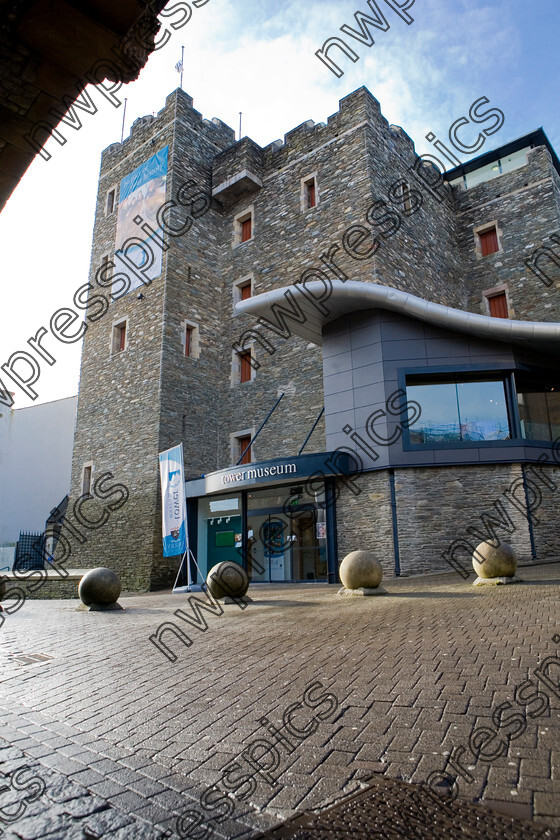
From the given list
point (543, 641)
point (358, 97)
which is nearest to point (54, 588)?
point (543, 641)

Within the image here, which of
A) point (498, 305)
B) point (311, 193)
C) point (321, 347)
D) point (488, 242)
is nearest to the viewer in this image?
point (321, 347)

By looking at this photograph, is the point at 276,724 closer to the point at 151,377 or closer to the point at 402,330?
the point at 402,330

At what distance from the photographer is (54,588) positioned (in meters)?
16.6

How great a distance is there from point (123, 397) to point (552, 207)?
18021 millimetres

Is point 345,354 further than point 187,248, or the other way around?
point 187,248

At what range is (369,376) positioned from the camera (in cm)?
1485

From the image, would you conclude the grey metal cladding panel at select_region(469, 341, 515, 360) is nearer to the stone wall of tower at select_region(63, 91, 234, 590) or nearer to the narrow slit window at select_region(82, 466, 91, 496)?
the stone wall of tower at select_region(63, 91, 234, 590)

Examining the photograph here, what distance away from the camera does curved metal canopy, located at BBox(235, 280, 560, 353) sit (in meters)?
13.5

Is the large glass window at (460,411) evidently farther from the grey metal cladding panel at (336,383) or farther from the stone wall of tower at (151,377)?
the stone wall of tower at (151,377)

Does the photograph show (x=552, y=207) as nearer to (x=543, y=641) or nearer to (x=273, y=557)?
(x=273, y=557)

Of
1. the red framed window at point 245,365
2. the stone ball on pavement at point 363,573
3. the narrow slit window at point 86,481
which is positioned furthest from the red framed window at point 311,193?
the stone ball on pavement at point 363,573

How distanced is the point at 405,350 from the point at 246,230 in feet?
37.5

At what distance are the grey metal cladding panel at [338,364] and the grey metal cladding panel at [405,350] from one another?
1.18 metres

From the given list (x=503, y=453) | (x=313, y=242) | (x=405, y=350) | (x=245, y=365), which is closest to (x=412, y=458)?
(x=503, y=453)
